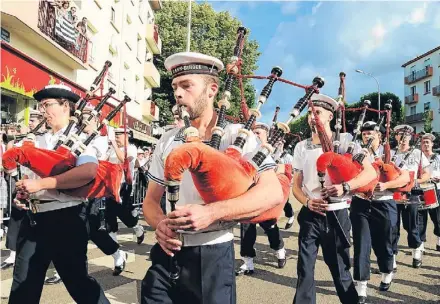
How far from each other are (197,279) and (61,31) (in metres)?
13.6

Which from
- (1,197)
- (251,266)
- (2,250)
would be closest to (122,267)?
(251,266)

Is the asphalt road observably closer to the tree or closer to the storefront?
the storefront

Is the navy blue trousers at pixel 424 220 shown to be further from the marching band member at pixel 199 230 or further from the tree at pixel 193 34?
the tree at pixel 193 34

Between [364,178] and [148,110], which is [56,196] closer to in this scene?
[364,178]

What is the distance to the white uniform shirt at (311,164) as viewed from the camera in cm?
457

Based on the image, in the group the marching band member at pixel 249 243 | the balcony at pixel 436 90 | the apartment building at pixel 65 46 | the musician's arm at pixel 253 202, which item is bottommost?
the marching band member at pixel 249 243

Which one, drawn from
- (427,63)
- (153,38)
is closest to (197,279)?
(153,38)

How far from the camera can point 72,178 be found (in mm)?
3590

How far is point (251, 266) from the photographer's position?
253 inches

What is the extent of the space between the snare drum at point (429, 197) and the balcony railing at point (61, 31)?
10.5m

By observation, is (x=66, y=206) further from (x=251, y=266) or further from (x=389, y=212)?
(x=389, y=212)

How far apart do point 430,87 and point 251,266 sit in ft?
206

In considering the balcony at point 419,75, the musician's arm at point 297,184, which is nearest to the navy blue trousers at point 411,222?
the musician's arm at point 297,184

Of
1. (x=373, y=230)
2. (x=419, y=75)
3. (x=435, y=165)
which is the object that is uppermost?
(x=419, y=75)
